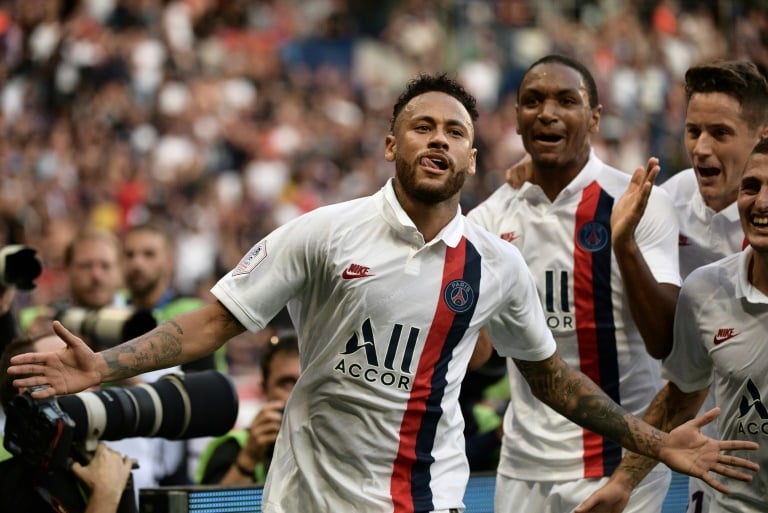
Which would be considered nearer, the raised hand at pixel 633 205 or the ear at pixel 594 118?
the raised hand at pixel 633 205

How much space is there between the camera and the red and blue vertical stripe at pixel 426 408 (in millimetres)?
3727

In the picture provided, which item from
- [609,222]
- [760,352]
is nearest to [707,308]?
[760,352]

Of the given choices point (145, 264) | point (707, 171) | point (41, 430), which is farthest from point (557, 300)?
point (145, 264)

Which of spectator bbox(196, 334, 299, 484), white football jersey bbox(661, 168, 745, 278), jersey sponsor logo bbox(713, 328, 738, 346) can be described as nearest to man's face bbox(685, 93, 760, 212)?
white football jersey bbox(661, 168, 745, 278)

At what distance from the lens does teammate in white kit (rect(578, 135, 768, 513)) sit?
4.05 m

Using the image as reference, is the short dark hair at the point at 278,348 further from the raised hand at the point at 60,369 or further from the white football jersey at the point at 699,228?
the raised hand at the point at 60,369

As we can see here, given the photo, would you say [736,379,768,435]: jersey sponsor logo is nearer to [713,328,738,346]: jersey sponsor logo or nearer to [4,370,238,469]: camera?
[713,328,738,346]: jersey sponsor logo

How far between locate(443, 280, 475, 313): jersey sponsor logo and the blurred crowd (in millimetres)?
8249

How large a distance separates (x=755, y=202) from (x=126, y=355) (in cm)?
197

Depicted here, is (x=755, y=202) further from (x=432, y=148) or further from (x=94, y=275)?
(x=94, y=275)

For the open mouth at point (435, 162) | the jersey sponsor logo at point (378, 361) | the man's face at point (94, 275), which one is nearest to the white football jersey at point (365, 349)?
the jersey sponsor logo at point (378, 361)

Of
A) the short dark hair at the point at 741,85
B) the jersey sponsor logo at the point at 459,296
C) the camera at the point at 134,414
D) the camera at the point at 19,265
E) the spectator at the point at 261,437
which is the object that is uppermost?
the short dark hair at the point at 741,85

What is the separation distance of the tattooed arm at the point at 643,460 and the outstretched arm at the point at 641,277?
163 millimetres

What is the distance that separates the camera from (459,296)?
3.83 metres
